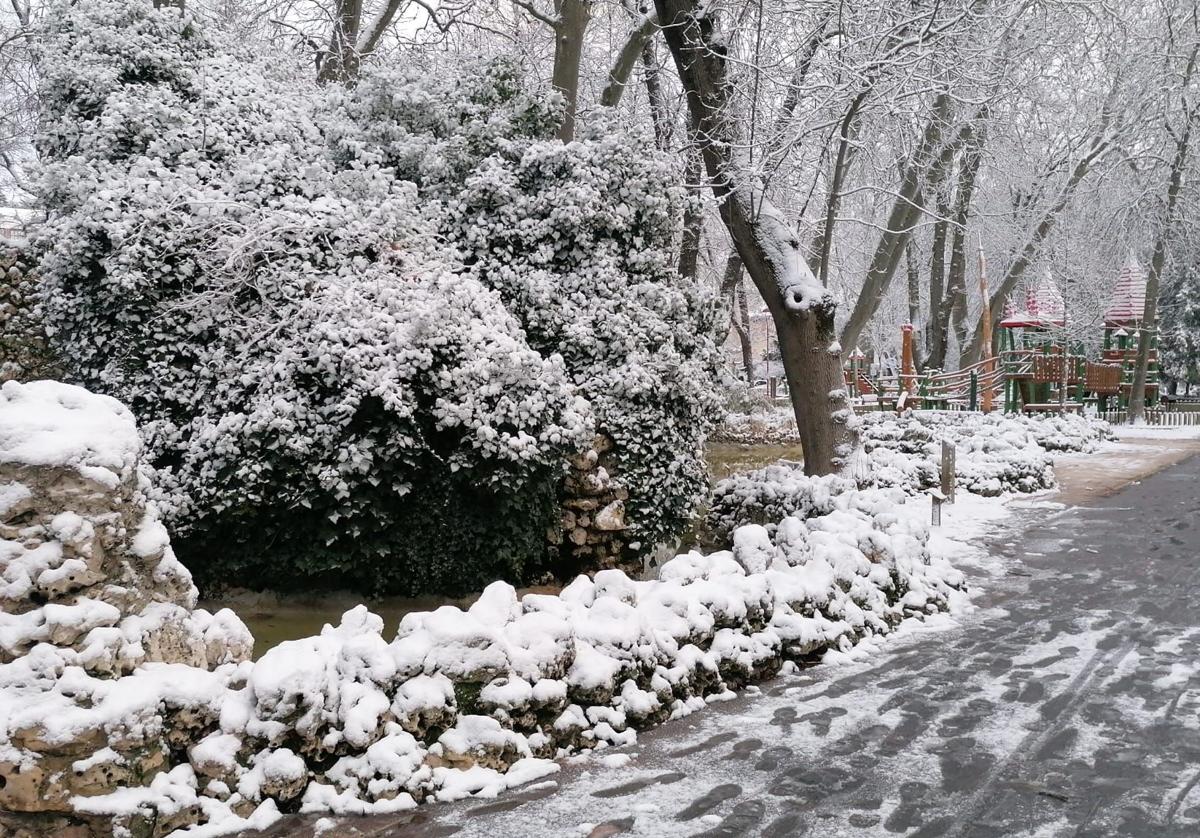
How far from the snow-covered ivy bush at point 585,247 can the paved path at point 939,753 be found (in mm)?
3124

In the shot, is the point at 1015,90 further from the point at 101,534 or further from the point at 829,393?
the point at 101,534

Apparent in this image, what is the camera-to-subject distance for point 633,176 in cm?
891

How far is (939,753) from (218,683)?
3101 mm

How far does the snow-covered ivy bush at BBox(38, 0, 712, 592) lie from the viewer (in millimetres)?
7211

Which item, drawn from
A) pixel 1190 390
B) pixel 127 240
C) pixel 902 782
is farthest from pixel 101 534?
pixel 1190 390

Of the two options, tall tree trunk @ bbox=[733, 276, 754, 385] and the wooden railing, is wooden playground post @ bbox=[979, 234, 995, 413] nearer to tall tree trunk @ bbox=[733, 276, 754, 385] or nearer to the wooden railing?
the wooden railing

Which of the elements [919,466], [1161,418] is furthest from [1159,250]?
[919,466]

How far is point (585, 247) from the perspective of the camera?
8758mm

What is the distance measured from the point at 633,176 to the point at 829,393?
2825mm

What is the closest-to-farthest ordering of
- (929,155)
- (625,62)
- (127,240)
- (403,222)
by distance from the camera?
(127,240) → (403,222) → (625,62) → (929,155)

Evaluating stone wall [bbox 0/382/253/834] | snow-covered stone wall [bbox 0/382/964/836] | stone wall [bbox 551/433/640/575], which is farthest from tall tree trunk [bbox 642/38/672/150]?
stone wall [bbox 0/382/253/834]

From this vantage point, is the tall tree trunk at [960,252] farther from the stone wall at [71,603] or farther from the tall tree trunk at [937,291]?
the stone wall at [71,603]

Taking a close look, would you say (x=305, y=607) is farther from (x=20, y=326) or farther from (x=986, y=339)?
(x=986, y=339)

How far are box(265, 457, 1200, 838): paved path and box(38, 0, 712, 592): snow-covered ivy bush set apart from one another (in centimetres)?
317
